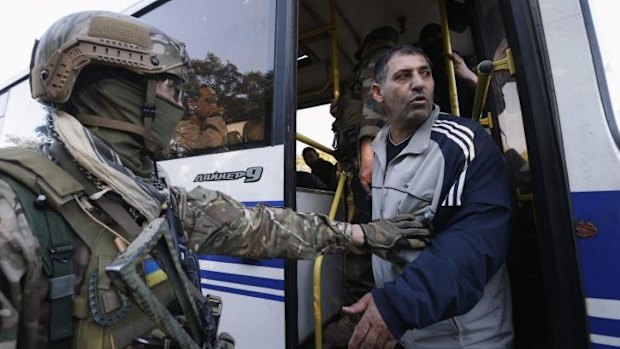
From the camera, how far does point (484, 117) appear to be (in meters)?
2.01

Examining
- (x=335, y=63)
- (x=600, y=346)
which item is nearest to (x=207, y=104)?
(x=335, y=63)

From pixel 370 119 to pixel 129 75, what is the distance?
1.26 metres

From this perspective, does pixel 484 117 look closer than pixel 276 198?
No

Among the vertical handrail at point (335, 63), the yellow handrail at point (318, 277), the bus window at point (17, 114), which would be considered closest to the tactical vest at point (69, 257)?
the yellow handrail at point (318, 277)

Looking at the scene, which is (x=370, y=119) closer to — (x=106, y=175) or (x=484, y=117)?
(x=484, y=117)

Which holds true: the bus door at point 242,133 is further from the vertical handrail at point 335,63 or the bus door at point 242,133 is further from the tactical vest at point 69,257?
the tactical vest at point 69,257

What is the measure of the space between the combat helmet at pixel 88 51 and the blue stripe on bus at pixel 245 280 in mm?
992

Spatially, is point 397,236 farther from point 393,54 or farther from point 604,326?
point 393,54

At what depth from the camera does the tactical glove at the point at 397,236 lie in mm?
1239

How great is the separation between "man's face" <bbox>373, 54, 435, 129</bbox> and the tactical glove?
16.6 inches

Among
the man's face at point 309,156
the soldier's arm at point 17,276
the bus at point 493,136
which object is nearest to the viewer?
the soldier's arm at point 17,276

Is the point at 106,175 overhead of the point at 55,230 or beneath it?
overhead

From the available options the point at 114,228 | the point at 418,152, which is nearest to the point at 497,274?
the point at 418,152

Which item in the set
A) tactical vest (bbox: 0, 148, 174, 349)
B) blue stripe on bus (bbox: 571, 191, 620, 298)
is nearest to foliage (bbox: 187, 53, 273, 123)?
tactical vest (bbox: 0, 148, 174, 349)
